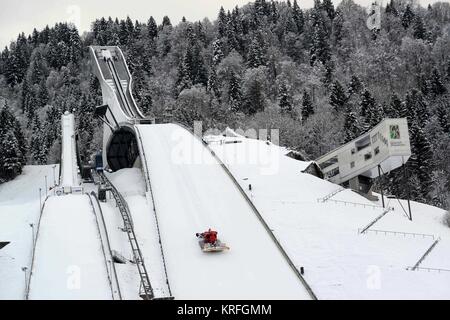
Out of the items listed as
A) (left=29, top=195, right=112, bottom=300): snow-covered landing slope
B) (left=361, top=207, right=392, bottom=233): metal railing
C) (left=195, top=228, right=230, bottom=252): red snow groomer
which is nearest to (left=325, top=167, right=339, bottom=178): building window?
(left=361, top=207, right=392, bottom=233): metal railing

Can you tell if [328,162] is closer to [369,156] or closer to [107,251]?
[369,156]

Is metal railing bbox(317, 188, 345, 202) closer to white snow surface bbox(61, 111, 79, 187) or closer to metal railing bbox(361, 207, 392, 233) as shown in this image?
metal railing bbox(361, 207, 392, 233)

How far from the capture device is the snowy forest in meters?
55.1

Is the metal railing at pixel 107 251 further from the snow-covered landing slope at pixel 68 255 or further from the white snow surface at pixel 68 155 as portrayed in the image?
the white snow surface at pixel 68 155

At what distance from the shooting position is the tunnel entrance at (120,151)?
142ft

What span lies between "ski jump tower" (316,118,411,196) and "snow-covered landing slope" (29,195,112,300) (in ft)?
52.7

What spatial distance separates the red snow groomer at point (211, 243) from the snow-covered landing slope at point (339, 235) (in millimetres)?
2539

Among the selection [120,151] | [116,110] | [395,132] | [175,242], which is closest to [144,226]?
[175,242]

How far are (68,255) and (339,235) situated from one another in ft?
34.7

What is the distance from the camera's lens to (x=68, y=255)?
68.8 feet

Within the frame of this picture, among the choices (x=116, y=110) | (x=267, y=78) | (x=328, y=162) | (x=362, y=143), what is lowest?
(x=328, y=162)

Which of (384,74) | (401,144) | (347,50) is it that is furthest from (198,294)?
(347,50)

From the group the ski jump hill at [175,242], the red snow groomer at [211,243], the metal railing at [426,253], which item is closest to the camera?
the ski jump hill at [175,242]

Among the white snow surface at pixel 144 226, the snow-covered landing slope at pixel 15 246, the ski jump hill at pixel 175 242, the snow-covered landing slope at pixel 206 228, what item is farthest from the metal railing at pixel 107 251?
the snow-covered landing slope at pixel 15 246
